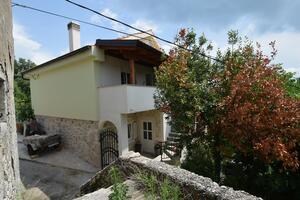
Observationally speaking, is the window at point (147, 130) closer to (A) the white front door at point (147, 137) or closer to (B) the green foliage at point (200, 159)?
(A) the white front door at point (147, 137)

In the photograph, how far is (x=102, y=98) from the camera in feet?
36.4

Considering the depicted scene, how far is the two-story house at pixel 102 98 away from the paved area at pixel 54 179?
142 centimetres

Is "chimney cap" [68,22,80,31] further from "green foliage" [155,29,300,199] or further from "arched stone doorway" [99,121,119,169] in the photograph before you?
"green foliage" [155,29,300,199]

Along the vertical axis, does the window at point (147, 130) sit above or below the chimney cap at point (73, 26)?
below

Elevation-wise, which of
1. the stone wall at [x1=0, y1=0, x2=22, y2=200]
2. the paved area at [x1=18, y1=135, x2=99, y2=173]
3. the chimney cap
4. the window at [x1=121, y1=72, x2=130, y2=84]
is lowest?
the paved area at [x1=18, y1=135, x2=99, y2=173]

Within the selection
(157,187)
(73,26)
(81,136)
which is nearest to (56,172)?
(81,136)

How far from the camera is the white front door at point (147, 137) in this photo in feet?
45.2

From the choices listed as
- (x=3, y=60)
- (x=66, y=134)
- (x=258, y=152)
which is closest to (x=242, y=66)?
(x=258, y=152)

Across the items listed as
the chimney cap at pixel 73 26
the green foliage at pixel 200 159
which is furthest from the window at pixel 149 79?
the green foliage at pixel 200 159

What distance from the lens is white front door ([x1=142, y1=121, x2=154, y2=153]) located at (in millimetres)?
13788

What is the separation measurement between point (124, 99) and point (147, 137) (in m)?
4.65

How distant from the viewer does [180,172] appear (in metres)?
3.89

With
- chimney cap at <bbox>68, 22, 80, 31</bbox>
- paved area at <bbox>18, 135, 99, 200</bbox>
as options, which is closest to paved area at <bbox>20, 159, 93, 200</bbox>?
paved area at <bbox>18, 135, 99, 200</bbox>

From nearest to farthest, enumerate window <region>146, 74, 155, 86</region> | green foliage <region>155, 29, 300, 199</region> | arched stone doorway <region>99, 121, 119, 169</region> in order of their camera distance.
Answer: green foliage <region>155, 29, 300, 199</region>
arched stone doorway <region>99, 121, 119, 169</region>
window <region>146, 74, 155, 86</region>
